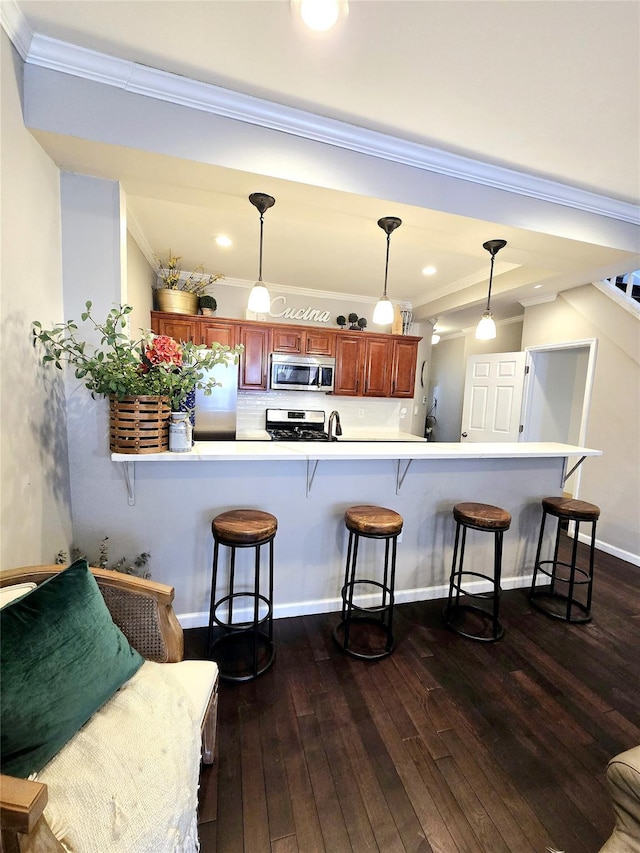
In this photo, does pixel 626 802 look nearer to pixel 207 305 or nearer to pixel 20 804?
pixel 20 804

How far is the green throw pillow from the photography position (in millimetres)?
857

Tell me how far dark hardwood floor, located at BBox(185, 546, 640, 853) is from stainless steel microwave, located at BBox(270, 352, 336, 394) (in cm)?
269

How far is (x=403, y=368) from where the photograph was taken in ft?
15.7

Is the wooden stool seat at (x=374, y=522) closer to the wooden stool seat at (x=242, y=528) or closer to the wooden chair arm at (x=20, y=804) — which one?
the wooden stool seat at (x=242, y=528)

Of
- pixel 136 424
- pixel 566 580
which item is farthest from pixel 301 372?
pixel 566 580

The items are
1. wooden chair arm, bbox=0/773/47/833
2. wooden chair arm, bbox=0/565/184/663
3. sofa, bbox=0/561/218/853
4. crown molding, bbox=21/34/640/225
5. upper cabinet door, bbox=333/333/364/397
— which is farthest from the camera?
upper cabinet door, bbox=333/333/364/397

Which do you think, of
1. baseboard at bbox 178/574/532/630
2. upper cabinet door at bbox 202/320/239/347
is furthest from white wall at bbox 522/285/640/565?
upper cabinet door at bbox 202/320/239/347

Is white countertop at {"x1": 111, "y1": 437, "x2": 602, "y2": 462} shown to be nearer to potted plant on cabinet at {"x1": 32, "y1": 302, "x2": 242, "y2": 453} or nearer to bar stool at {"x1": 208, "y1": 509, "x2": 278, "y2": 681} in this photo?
potted plant on cabinet at {"x1": 32, "y1": 302, "x2": 242, "y2": 453}

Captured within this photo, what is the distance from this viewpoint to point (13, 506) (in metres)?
1.41

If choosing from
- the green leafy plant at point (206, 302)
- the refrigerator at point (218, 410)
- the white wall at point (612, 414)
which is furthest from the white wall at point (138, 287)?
the white wall at point (612, 414)

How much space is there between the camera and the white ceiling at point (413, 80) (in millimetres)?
1259

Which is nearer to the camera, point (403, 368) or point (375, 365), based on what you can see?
point (375, 365)

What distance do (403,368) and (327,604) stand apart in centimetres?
323

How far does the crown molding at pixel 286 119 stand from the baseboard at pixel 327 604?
2.65 m
